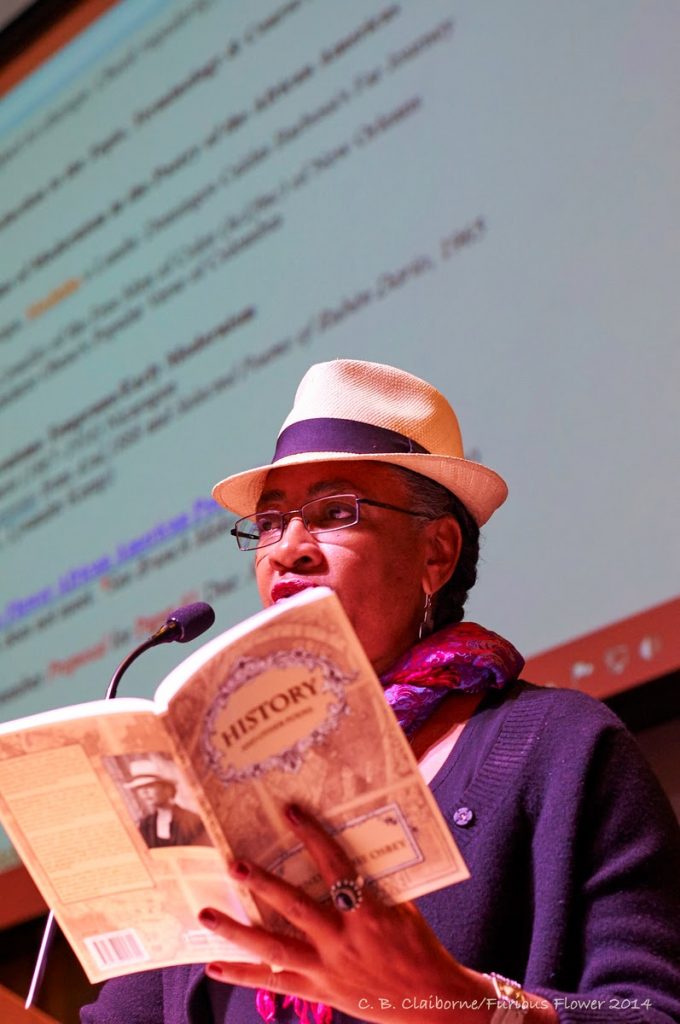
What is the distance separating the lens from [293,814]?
122 cm

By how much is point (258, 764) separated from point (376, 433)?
0.89 metres

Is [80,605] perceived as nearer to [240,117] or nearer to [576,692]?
[240,117]

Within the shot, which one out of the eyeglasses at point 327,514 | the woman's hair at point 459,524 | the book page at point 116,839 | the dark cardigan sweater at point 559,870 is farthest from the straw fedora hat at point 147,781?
the woman's hair at point 459,524

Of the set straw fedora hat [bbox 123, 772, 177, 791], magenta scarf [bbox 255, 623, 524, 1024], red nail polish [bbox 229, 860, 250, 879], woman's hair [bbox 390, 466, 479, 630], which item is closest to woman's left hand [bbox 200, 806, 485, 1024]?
red nail polish [bbox 229, 860, 250, 879]

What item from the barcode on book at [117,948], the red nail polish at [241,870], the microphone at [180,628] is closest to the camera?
the red nail polish at [241,870]

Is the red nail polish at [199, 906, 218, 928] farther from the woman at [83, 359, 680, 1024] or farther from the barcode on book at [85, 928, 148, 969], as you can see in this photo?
the barcode on book at [85, 928, 148, 969]

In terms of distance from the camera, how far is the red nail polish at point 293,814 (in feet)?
3.99

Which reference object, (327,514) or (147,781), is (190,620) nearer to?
(327,514)

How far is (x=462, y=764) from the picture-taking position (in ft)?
5.58

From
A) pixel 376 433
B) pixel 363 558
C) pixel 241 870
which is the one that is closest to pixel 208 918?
pixel 241 870

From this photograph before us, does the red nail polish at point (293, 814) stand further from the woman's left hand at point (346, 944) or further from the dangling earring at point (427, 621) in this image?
the dangling earring at point (427, 621)

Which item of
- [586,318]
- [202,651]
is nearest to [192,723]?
[202,651]

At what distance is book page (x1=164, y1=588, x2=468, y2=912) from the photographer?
1.20 metres

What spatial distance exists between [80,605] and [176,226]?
1069 millimetres
